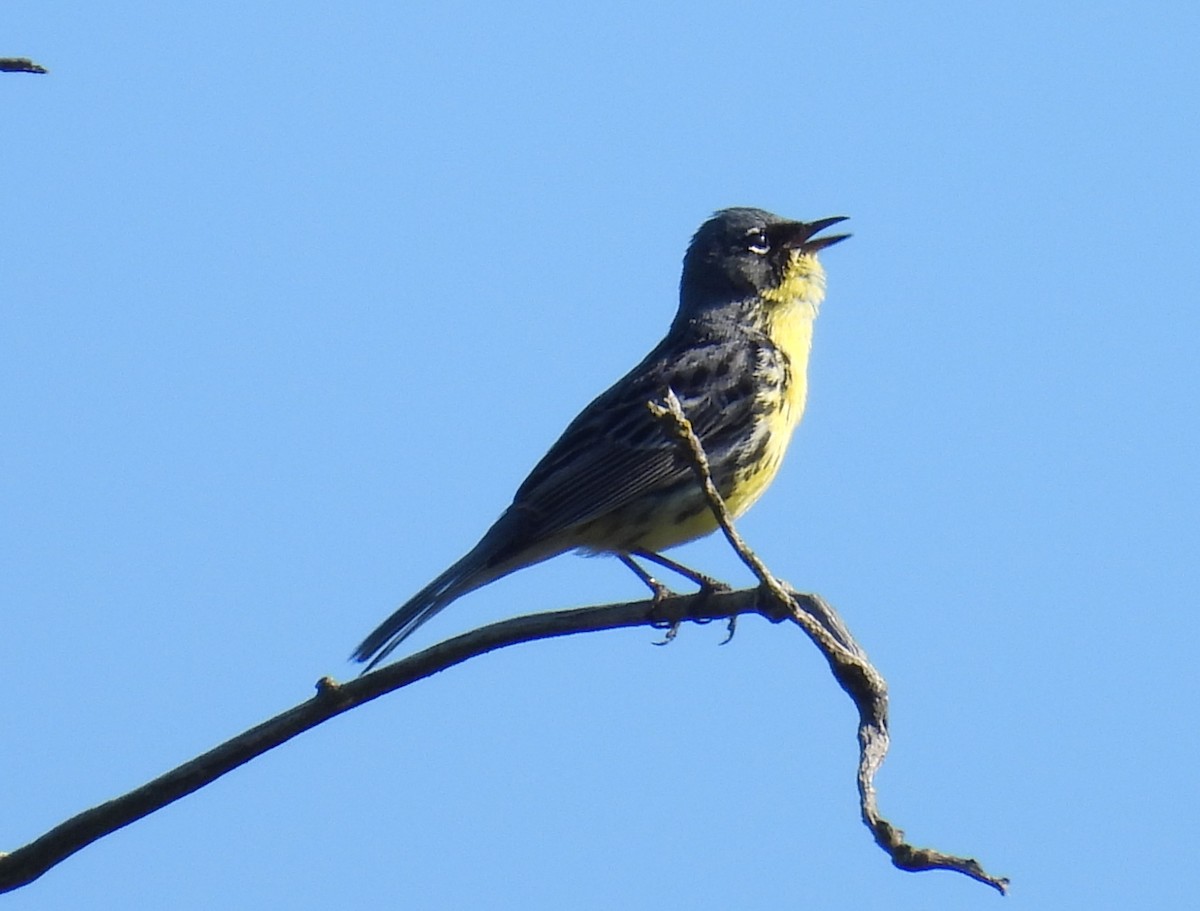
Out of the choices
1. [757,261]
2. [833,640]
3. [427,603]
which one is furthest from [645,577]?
[833,640]

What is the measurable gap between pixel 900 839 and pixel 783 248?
25.6 feet

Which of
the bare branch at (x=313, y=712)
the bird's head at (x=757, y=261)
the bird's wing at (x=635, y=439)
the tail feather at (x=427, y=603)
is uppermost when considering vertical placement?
the bird's head at (x=757, y=261)

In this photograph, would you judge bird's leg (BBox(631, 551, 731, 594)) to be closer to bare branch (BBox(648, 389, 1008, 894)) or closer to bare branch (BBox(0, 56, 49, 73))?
bare branch (BBox(648, 389, 1008, 894))

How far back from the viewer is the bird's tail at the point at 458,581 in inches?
346

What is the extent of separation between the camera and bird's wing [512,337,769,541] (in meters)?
9.71

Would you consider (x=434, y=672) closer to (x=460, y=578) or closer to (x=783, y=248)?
(x=460, y=578)

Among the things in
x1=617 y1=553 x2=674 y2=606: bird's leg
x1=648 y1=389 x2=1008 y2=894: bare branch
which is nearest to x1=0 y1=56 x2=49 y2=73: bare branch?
x1=648 y1=389 x2=1008 y2=894: bare branch

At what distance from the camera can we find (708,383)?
10.5 m

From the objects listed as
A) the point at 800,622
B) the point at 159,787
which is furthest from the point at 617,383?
the point at 159,787

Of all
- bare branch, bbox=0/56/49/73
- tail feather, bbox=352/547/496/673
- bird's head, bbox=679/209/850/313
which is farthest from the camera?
bird's head, bbox=679/209/850/313

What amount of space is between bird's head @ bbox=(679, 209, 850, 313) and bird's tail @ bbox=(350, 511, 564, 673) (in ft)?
8.78

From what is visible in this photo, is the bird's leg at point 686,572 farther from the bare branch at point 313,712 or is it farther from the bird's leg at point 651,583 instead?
the bare branch at point 313,712

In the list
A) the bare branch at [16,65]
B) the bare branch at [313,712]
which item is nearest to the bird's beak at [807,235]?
the bare branch at [313,712]

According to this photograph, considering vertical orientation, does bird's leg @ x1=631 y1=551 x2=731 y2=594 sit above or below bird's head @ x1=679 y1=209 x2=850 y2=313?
below
